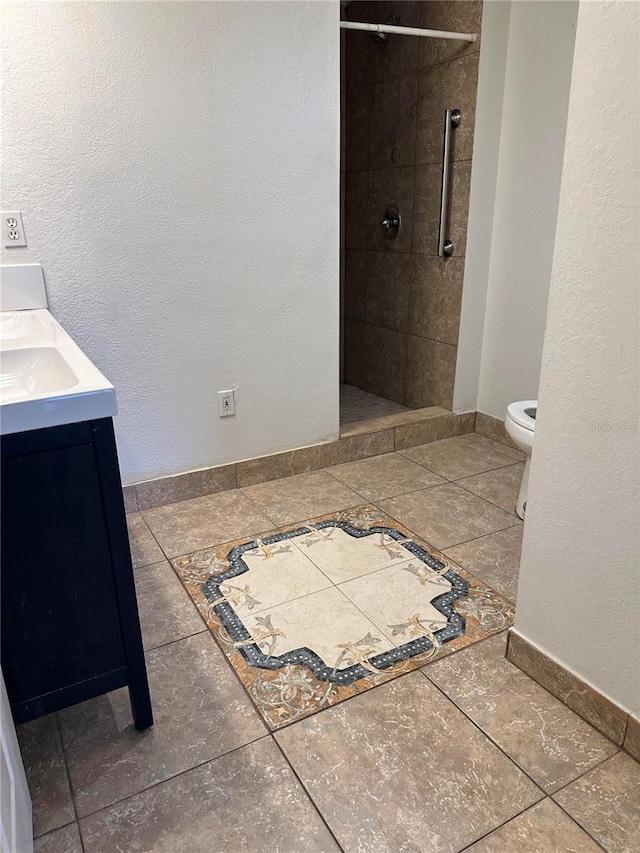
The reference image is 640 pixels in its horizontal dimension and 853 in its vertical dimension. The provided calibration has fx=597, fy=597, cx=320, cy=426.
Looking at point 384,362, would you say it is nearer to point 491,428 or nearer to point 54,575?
point 491,428

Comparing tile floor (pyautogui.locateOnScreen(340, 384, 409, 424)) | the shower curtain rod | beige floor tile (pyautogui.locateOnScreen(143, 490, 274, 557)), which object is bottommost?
beige floor tile (pyautogui.locateOnScreen(143, 490, 274, 557))

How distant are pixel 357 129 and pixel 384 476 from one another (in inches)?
79.8

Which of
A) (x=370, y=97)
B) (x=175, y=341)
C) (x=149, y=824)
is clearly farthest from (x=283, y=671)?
(x=370, y=97)

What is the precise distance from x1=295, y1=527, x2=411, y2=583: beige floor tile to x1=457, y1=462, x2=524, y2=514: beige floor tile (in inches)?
20.8

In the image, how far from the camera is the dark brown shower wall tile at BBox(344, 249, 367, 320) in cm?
350

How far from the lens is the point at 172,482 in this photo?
235cm

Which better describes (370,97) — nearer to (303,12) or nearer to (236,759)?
(303,12)

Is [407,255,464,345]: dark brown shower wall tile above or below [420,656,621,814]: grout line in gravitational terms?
above

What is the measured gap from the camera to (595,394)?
1.17 meters

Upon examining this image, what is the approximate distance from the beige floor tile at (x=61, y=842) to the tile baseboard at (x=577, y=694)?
3.39 feet

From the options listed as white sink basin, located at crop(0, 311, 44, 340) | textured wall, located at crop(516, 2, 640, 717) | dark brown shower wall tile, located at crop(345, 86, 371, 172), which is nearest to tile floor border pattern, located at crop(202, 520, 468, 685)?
textured wall, located at crop(516, 2, 640, 717)

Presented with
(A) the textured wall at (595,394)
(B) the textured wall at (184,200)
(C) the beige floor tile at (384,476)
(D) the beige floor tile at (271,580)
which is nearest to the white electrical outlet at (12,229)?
(B) the textured wall at (184,200)

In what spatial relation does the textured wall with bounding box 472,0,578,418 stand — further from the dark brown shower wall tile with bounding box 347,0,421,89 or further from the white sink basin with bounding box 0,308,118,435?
the white sink basin with bounding box 0,308,118,435

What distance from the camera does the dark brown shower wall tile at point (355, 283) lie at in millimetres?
3500
